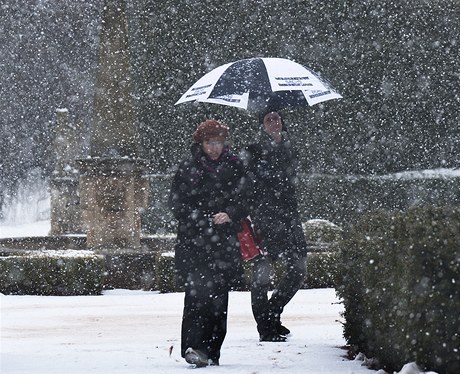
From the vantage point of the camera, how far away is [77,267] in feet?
39.3

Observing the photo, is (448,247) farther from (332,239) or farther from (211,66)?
(211,66)

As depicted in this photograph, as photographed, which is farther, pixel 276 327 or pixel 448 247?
pixel 276 327

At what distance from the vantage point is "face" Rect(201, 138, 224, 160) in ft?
20.8

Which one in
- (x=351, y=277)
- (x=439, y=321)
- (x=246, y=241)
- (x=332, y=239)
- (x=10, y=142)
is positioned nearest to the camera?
(x=439, y=321)

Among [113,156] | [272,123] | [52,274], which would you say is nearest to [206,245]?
[272,123]

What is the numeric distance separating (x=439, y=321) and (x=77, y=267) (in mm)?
7842

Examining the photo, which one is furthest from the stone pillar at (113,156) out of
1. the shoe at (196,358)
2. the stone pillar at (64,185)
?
the shoe at (196,358)

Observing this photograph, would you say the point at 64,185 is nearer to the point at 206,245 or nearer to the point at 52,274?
the point at 52,274

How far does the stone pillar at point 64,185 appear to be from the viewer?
21.1 meters

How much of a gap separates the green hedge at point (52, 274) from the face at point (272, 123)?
5.07 m

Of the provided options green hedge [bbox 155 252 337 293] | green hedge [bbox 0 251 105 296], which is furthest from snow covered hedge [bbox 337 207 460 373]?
green hedge [bbox 0 251 105 296]

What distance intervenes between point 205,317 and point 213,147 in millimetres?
1036

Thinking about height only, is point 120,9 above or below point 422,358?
above

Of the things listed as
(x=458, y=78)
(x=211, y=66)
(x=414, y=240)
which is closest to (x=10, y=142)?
(x=211, y=66)
